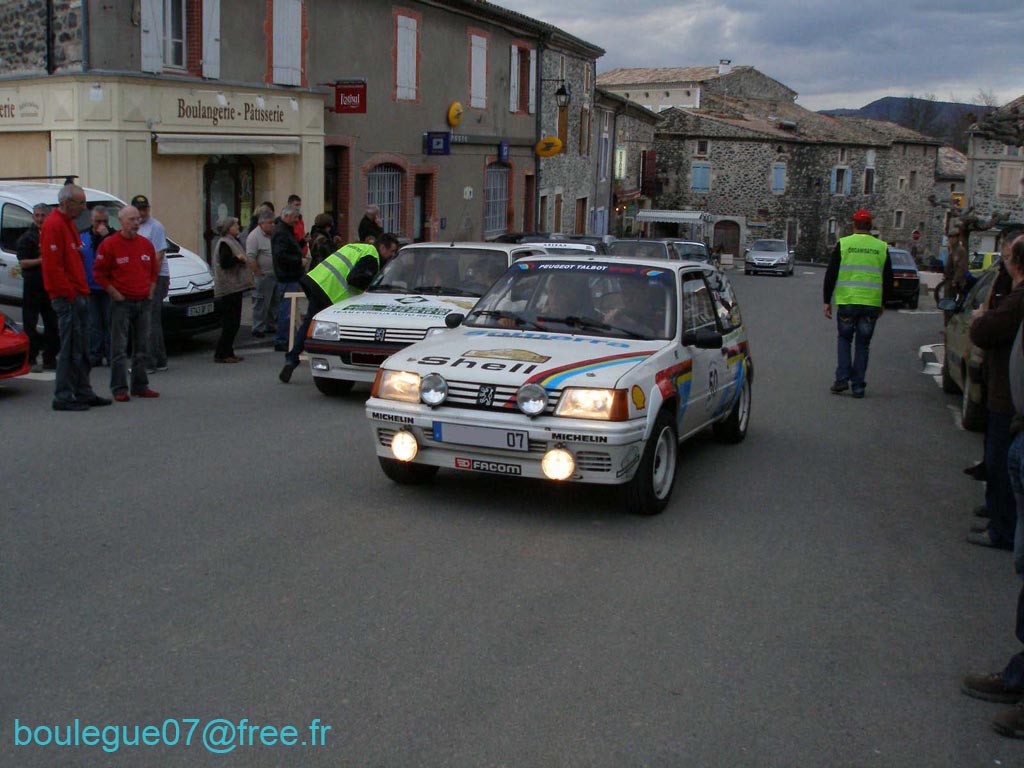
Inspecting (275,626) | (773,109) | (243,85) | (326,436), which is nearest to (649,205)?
(773,109)

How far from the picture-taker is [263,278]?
16.1 m

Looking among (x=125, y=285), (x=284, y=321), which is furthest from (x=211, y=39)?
(x=125, y=285)

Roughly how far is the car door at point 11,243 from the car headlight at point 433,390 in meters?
8.34

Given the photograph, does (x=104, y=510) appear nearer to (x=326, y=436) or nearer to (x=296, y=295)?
(x=326, y=436)

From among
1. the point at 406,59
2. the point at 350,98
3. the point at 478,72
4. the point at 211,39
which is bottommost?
the point at 350,98

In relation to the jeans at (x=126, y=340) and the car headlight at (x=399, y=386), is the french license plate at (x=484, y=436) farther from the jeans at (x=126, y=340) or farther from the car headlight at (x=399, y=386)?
the jeans at (x=126, y=340)

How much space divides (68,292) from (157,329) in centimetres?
292

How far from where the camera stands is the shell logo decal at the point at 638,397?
271 inches

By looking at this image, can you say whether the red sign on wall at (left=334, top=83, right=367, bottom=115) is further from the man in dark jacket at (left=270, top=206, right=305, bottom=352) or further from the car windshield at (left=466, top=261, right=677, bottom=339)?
the car windshield at (left=466, top=261, right=677, bottom=339)

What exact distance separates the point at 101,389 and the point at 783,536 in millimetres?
7166

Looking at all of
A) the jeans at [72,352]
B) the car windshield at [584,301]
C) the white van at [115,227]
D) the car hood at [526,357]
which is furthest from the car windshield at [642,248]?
the car hood at [526,357]

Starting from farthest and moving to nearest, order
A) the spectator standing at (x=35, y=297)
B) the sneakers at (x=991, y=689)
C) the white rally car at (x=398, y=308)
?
1. the spectator standing at (x=35, y=297)
2. the white rally car at (x=398, y=308)
3. the sneakers at (x=991, y=689)

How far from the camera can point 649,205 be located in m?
68.6

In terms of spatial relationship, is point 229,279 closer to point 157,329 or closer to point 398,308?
point 157,329
